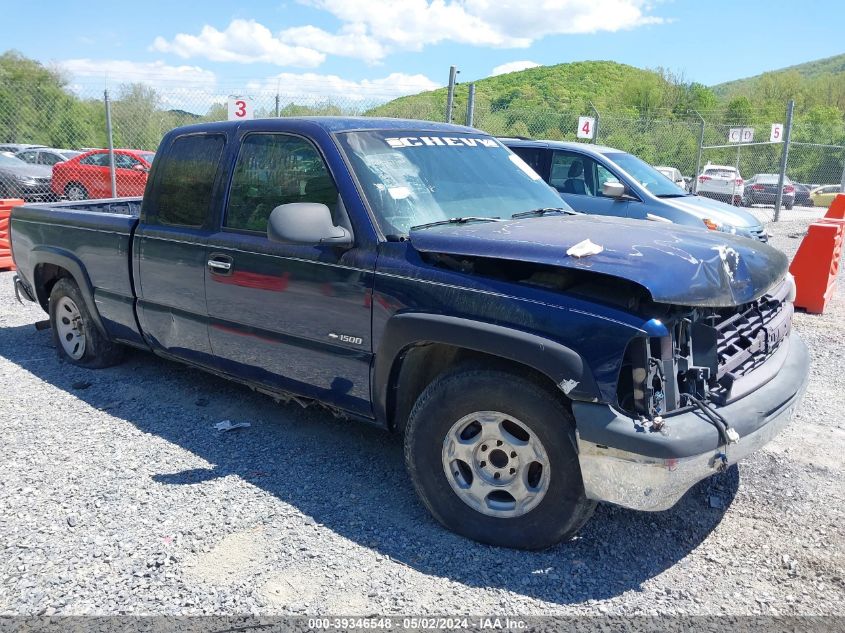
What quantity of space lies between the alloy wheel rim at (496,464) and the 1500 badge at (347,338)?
→ 69cm

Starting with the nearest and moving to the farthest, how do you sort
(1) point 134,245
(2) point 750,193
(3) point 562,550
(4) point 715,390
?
(4) point 715,390
(3) point 562,550
(1) point 134,245
(2) point 750,193

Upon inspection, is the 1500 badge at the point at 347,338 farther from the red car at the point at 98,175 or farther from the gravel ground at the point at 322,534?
the red car at the point at 98,175

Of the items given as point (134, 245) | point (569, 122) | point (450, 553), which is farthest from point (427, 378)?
point (569, 122)

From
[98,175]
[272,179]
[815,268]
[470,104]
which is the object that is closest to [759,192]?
[470,104]

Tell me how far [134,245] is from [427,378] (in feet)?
8.21

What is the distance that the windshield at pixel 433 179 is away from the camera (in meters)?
3.61

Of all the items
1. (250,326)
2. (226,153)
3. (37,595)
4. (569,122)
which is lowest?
(37,595)

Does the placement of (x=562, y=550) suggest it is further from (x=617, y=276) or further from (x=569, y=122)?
(x=569, y=122)

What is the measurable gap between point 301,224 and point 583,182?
21.6 ft

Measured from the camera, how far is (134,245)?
4750mm

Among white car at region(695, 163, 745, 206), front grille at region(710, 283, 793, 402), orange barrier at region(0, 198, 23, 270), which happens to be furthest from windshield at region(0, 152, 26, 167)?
white car at region(695, 163, 745, 206)

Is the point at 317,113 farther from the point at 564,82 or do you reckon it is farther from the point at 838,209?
the point at 564,82

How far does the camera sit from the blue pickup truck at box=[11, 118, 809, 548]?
2.76 m

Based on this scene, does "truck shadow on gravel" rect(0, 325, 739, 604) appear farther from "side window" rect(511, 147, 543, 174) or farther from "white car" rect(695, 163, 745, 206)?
"white car" rect(695, 163, 745, 206)
